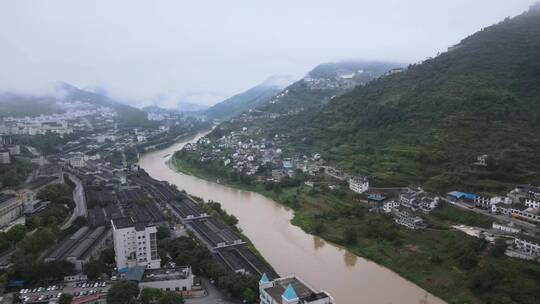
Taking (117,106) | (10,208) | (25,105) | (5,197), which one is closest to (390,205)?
(10,208)

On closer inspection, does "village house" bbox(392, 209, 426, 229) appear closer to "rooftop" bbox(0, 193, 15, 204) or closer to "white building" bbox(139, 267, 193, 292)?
"white building" bbox(139, 267, 193, 292)

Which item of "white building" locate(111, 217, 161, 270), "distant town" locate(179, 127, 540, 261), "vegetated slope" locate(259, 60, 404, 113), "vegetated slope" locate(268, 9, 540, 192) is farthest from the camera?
"vegetated slope" locate(259, 60, 404, 113)

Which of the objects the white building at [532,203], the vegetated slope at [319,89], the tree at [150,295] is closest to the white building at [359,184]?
the white building at [532,203]

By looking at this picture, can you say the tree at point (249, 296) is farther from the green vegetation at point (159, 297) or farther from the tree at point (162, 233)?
the tree at point (162, 233)

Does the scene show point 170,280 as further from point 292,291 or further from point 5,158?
point 5,158

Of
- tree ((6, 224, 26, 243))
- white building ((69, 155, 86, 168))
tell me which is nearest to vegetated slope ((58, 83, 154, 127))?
white building ((69, 155, 86, 168))
